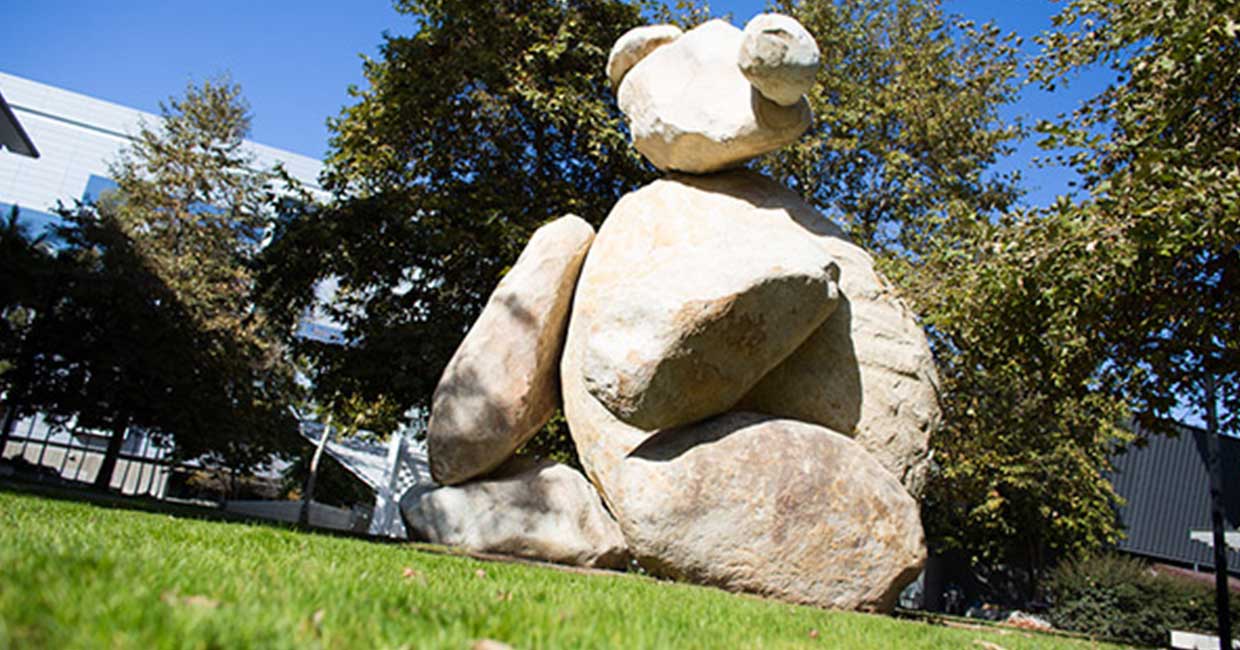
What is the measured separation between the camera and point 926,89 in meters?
18.9

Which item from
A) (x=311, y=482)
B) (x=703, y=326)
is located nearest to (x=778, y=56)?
(x=703, y=326)

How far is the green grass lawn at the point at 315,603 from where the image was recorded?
2021 millimetres

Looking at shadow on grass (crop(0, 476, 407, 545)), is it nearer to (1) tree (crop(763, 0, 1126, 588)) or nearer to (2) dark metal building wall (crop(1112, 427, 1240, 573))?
(1) tree (crop(763, 0, 1126, 588))

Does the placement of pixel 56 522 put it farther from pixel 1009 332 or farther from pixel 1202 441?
pixel 1202 441

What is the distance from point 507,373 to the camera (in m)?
8.48

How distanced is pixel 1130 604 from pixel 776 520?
18831mm

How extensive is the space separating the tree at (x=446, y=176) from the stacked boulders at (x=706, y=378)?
5.78m

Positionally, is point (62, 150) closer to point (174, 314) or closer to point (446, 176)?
point (174, 314)

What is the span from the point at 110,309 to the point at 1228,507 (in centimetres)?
3951


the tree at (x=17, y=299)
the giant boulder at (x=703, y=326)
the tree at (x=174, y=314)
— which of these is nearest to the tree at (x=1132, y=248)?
the giant boulder at (x=703, y=326)

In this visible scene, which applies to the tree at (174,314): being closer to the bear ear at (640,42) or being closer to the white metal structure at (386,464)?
the white metal structure at (386,464)

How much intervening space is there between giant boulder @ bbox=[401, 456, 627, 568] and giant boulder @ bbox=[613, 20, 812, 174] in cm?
376

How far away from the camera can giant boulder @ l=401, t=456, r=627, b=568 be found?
8156 mm

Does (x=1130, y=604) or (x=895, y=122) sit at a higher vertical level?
(x=895, y=122)
